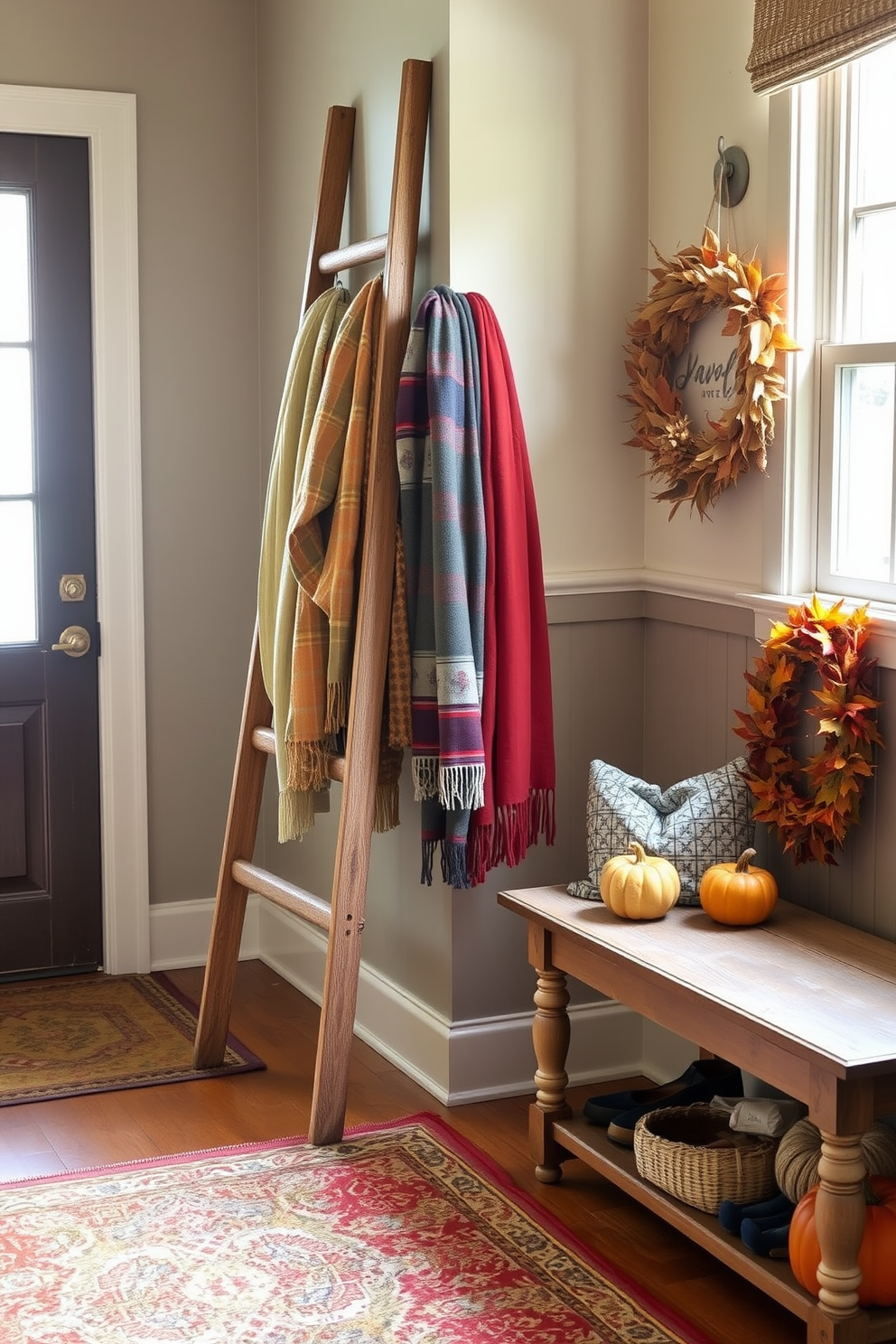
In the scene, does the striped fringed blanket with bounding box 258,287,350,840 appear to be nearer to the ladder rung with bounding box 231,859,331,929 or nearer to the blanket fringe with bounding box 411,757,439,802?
the ladder rung with bounding box 231,859,331,929

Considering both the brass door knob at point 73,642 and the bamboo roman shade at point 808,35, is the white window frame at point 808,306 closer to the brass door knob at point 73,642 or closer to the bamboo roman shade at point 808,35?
the bamboo roman shade at point 808,35

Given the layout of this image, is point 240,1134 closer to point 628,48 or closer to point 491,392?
point 491,392

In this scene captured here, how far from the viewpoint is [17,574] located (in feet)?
12.7

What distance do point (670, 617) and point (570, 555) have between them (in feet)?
0.81

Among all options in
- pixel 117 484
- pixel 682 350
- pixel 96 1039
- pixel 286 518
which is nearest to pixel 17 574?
pixel 117 484

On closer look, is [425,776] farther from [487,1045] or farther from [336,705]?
[487,1045]

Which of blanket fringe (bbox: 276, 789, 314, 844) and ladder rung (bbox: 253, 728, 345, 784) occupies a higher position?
ladder rung (bbox: 253, 728, 345, 784)

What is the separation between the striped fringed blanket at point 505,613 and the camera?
290cm

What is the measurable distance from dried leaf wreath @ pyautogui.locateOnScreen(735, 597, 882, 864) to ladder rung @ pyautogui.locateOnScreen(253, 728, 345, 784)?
78 centimetres

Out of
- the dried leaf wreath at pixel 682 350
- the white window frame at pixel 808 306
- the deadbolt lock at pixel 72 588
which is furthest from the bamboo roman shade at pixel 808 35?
the deadbolt lock at pixel 72 588

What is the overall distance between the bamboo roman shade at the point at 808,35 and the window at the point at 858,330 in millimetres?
101

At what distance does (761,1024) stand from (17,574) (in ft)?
8.08

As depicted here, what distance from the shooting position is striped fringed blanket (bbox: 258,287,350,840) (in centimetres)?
308

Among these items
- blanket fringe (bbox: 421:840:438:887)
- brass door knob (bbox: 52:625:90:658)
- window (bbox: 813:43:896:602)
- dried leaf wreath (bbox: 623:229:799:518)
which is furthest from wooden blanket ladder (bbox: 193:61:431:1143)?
brass door knob (bbox: 52:625:90:658)
